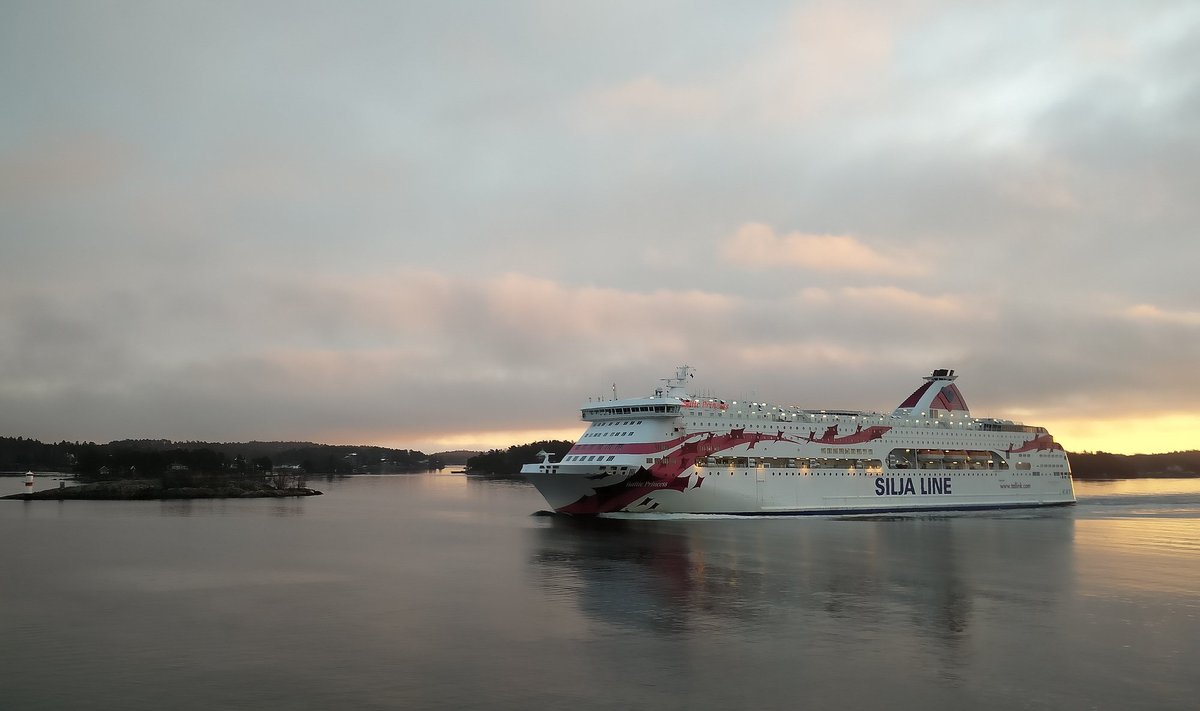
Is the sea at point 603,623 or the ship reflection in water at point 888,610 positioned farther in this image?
the ship reflection in water at point 888,610

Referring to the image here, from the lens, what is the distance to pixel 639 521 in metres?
46.2

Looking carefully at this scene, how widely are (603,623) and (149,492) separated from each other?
8089 centimetres

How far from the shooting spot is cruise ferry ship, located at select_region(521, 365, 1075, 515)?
4553 cm

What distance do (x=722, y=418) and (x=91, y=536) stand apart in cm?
3522

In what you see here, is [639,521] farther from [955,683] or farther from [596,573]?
[955,683]

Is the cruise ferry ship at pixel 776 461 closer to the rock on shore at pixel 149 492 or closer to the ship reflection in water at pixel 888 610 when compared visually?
the ship reflection in water at pixel 888 610

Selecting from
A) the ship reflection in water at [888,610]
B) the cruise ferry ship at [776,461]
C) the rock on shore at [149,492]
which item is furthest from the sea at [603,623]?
the rock on shore at [149,492]

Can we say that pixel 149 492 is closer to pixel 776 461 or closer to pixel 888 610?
pixel 776 461

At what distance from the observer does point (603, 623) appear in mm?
19703

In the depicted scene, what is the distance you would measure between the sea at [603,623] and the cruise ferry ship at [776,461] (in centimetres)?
560

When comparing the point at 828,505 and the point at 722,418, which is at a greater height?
the point at 722,418

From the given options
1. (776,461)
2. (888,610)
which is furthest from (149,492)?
(888,610)

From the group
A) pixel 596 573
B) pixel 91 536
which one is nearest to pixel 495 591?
pixel 596 573

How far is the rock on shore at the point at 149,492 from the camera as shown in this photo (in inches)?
3268
